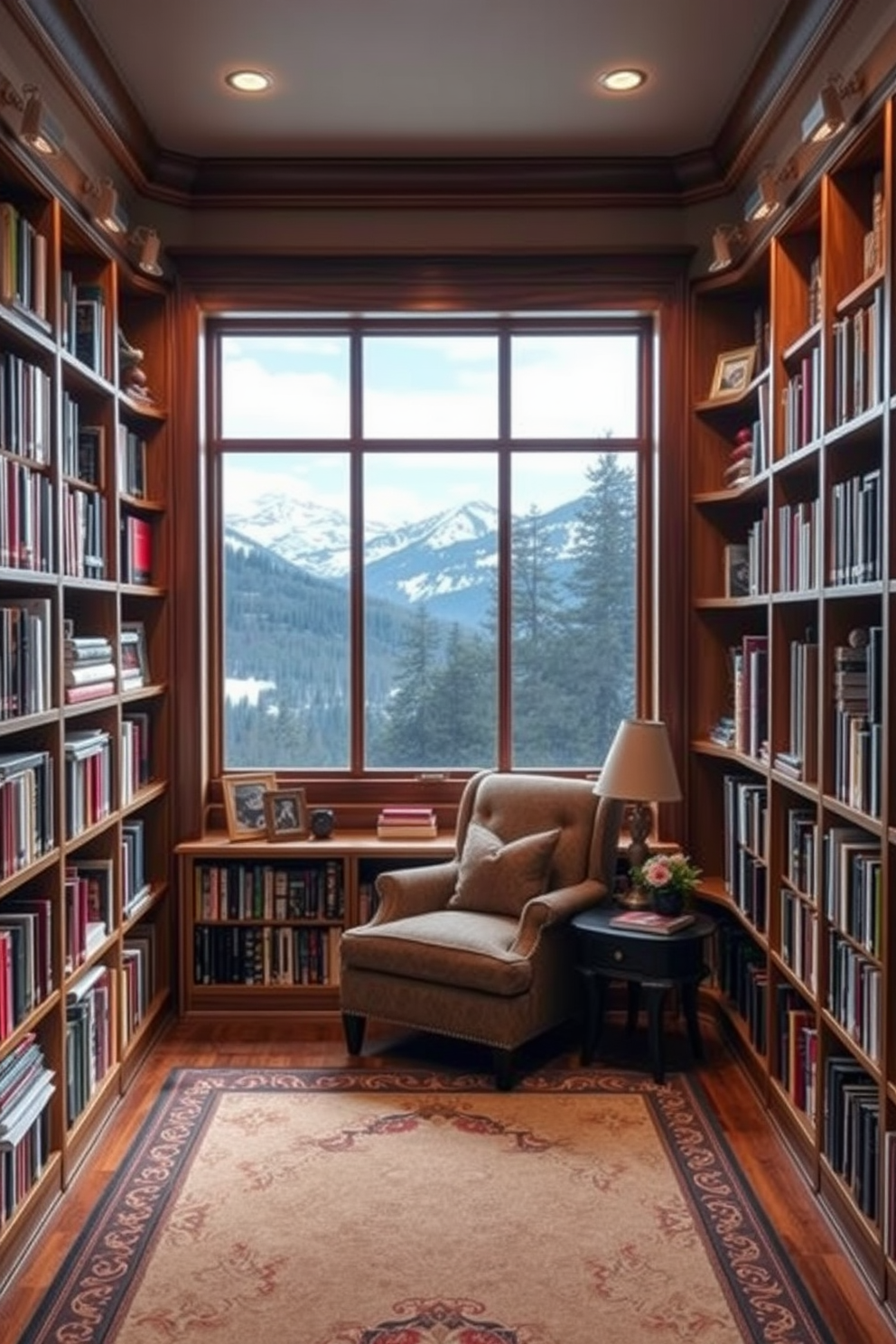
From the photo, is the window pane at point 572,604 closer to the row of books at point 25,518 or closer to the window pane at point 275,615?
the window pane at point 275,615

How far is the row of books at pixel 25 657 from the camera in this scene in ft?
9.30

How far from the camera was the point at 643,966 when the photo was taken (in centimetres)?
391

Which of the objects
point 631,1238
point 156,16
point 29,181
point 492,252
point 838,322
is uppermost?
point 156,16

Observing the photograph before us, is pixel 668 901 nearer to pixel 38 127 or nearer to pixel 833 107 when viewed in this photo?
pixel 833 107

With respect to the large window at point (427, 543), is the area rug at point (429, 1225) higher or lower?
lower

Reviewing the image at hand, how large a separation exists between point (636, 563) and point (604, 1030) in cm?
187

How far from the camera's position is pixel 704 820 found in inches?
183

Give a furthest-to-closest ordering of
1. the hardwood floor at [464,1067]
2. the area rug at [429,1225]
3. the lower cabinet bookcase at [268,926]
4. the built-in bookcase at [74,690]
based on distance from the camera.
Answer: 1. the lower cabinet bookcase at [268,926]
2. the built-in bookcase at [74,690]
3. the hardwood floor at [464,1067]
4. the area rug at [429,1225]

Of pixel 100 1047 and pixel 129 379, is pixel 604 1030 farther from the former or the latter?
pixel 129 379

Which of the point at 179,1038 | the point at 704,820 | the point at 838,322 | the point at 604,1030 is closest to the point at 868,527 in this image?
the point at 838,322

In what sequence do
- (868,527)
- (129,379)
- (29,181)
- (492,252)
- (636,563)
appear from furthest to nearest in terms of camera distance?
(636,563) → (492,252) → (129,379) → (29,181) → (868,527)

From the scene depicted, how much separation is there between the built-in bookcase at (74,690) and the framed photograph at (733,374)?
6.94 ft

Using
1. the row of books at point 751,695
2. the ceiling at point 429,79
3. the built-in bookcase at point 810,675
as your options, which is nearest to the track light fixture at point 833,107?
Result: the built-in bookcase at point 810,675

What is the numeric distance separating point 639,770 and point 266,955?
1647 mm
